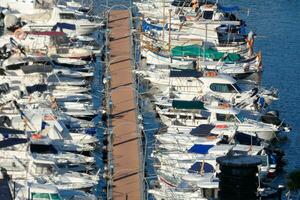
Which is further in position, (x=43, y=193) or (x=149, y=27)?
(x=149, y=27)

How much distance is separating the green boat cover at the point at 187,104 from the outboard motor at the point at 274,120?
7.96ft

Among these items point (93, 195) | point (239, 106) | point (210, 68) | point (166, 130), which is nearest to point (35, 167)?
point (93, 195)

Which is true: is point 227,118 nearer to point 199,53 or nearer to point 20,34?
point 199,53

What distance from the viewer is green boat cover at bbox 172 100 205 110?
48.9 metres

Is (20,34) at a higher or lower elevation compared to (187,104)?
lower

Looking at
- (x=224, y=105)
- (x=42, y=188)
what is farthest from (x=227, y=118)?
(x=42, y=188)

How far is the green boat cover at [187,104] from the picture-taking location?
4888 cm

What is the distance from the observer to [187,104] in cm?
4931

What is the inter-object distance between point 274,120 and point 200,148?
22.7ft

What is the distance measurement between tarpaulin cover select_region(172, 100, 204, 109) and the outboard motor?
2.45 m

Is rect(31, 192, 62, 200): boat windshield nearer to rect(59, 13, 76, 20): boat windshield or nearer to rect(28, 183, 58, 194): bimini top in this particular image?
rect(28, 183, 58, 194): bimini top

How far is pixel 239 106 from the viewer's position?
50.3 m

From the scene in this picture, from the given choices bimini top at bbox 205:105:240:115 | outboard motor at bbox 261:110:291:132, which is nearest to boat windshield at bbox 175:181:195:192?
bimini top at bbox 205:105:240:115

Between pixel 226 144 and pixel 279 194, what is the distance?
179 inches
